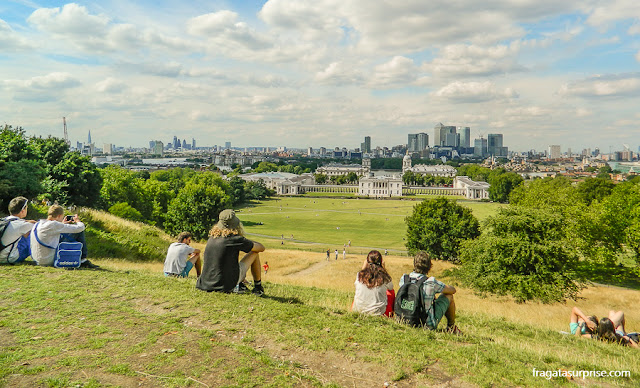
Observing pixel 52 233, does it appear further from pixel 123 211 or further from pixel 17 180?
pixel 123 211

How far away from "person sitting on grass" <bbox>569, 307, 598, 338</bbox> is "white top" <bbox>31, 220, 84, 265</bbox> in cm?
1066

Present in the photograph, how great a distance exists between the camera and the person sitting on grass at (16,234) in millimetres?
8633

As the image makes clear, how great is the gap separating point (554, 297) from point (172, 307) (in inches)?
762

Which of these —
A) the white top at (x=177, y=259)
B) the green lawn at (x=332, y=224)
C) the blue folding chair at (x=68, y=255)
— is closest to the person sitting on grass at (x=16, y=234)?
the blue folding chair at (x=68, y=255)

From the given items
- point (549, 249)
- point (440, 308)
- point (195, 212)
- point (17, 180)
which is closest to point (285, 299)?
point (440, 308)

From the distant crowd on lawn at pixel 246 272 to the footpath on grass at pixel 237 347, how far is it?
1.12 ft

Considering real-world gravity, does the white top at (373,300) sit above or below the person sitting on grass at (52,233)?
below

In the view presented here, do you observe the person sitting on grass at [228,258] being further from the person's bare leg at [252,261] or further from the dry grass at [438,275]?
the dry grass at [438,275]

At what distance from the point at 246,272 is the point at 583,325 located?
6.86 metres

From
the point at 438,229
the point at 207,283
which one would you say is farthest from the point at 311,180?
the point at 207,283

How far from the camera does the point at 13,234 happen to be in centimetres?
876

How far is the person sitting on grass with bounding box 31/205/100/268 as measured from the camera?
27.7 ft

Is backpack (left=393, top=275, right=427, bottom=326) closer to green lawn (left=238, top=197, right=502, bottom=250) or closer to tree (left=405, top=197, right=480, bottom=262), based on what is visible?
tree (left=405, top=197, right=480, bottom=262)

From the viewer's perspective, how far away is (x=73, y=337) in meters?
5.50
